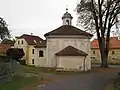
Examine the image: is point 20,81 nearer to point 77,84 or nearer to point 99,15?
point 77,84

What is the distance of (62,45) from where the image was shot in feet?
145

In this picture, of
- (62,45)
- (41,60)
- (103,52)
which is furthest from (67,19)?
(103,52)

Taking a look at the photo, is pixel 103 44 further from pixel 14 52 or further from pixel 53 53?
pixel 14 52

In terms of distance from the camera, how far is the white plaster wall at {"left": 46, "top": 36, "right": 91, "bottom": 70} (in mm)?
44188

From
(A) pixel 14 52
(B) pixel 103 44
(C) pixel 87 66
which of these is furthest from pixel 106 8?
(A) pixel 14 52

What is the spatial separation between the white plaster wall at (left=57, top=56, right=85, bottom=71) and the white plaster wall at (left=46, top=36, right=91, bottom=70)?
3.82 meters

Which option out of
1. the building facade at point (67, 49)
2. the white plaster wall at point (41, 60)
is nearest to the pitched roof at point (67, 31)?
the building facade at point (67, 49)

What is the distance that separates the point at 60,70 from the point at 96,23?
9981 mm

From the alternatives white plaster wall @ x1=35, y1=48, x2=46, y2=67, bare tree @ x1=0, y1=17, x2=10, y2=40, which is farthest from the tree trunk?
bare tree @ x1=0, y1=17, x2=10, y2=40

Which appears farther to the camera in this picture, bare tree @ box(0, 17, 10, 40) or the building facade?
bare tree @ box(0, 17, 10, 40)

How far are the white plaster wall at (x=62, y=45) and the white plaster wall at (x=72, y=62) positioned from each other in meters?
3.82

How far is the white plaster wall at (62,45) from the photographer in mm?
44188

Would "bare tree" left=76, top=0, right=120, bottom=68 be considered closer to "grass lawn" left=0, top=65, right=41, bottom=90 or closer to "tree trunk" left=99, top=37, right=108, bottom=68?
"tree trunk" left=99, top=37, right=108, bottom=68

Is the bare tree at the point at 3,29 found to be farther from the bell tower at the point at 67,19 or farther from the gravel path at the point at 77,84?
the gravel path at the point at 77,84
